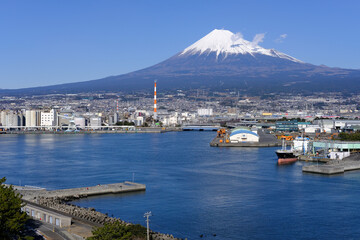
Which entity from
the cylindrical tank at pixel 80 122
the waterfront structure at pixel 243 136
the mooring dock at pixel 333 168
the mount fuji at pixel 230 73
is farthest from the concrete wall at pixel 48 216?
the mount fuji at pixel 230 73

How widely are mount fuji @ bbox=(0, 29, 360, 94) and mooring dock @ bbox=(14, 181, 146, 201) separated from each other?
59.2m

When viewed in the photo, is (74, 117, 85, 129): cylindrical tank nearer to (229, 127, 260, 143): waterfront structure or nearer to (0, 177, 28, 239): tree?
(229, 127, 260, 143): waterfront structure

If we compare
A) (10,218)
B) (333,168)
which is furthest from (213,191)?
(10,218)

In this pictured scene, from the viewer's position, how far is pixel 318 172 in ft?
39.3

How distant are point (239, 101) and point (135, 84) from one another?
1863 centimetres

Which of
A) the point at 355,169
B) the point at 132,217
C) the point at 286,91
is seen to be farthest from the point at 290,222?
the point at 286,91

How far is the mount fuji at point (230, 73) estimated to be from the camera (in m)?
71.6

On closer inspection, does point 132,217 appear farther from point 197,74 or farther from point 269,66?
point 269,66

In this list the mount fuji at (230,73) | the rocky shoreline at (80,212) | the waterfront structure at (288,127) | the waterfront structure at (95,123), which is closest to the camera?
the rocky shoreline at (80,212)

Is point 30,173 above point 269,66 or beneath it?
beneath

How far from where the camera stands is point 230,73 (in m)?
77.4

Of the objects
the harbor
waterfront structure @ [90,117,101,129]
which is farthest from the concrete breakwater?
waterfront structure @ [90,117,101,129]

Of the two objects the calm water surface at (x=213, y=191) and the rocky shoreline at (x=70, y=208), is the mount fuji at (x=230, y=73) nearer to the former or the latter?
the calm water surface at (x=213, y=191)

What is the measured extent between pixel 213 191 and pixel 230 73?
2696 inches
